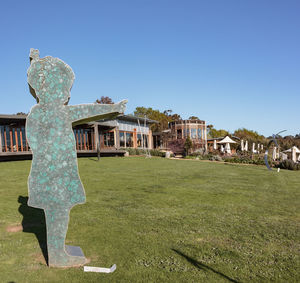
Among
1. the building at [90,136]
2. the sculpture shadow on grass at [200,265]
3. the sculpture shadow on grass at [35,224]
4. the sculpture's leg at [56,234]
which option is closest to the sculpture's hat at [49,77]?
the sculpture's leg at [56,234]

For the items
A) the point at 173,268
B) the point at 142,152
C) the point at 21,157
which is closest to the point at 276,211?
the point at 173,268

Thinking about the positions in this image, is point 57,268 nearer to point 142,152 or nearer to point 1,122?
point 1,122

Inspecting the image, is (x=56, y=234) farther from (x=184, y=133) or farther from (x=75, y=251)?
(x=184, y=133)

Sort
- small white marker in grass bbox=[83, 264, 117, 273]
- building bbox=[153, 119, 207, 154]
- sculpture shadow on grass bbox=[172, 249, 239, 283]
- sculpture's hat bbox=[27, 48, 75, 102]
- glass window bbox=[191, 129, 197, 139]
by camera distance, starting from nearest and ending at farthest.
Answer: sculpture shadow on grass bbox=[172, 249, 239, 283] → small white marker in grass bbox=[83, 264, 117, 273] → sculpture's hat bbox=[27, 48, 75, 102] → building bbox=[153, 119, 207, 154] → glass window bbox=[191, 129, 197, 139]

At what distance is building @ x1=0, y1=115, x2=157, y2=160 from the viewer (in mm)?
21359

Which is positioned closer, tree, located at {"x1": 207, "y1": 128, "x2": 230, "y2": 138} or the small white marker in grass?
the small white marker in grass

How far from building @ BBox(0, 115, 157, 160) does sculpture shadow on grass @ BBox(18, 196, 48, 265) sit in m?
14.9

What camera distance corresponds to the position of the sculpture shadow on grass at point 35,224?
16.0 feet

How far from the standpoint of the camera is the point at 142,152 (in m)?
33.0

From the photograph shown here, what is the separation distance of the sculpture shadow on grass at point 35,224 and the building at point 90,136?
1492 cm

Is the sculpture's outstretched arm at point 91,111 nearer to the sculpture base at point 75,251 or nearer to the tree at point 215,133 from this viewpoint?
the sculpture base at point 75,251

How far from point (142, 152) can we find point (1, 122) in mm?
16632

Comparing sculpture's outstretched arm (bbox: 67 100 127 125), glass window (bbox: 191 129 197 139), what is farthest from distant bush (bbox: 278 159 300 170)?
glass window (bbox: 191 129 197 139)

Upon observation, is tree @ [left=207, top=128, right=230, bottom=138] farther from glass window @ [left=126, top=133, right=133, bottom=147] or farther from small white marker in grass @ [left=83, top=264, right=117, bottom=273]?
small white marker in grass @ [left=83, top=264, right=117, bottom=273]
